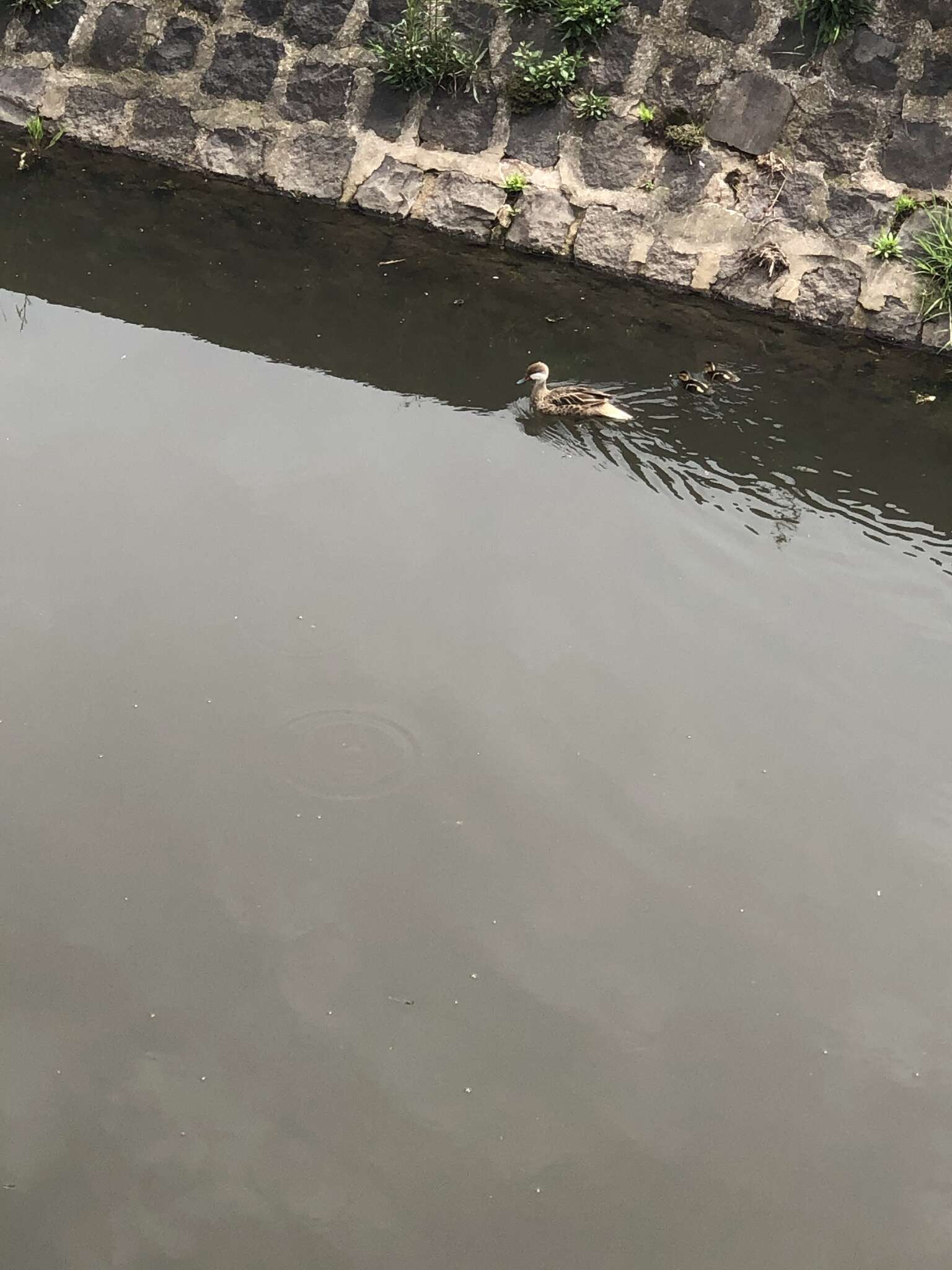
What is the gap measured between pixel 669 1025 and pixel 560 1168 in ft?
2.23

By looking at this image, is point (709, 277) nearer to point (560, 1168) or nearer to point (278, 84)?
point (278, 84)

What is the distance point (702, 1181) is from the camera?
418 centimetres

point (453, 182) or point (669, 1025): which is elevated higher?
point (453, 182)

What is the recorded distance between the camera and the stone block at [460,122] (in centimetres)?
991

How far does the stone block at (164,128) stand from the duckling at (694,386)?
494 cm

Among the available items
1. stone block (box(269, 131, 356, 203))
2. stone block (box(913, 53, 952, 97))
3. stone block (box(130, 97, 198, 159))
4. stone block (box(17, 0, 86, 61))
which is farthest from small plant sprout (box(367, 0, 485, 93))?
stone block (box(913, 53, 952, 97))

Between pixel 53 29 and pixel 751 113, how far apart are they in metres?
5.84

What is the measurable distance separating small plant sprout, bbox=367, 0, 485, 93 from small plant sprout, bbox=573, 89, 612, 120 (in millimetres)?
919

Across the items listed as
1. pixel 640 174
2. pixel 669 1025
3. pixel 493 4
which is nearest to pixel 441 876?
pixel 669 1025

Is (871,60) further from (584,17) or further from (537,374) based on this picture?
(537,374)

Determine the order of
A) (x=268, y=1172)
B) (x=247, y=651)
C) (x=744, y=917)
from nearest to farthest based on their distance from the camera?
(x=268, y=1172)
(x=744, y=917)
(x=247, y=651)

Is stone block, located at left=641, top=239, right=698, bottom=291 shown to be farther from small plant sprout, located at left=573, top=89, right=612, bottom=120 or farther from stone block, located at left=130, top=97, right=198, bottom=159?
stone block, located at left=130, top=97, right=198, bottom=159

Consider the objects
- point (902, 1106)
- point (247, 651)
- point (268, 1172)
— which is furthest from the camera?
point (247, 651)

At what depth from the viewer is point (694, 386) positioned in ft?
26.4
